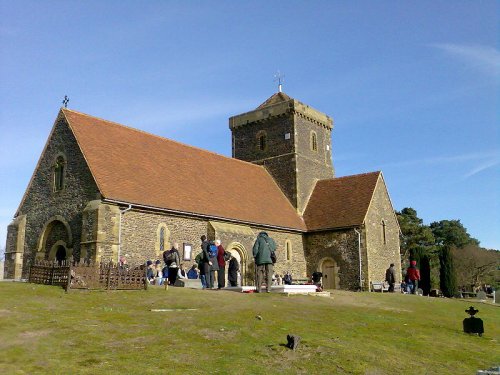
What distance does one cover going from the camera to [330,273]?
109 feet

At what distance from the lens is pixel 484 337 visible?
1386cm

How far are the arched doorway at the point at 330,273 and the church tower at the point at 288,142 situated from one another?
446 cm

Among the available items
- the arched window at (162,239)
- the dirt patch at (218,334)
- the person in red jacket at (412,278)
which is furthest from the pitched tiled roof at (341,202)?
the dirt patch at (218,334)

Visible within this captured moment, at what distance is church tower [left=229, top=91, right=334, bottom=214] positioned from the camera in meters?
37.7

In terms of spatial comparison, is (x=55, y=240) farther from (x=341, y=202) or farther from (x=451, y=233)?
(x=451, y=233)

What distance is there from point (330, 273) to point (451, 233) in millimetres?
58188

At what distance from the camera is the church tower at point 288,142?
124 feet

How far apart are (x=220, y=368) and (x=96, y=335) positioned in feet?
10.0

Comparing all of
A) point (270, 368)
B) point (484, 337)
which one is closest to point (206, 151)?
point (484, 337)

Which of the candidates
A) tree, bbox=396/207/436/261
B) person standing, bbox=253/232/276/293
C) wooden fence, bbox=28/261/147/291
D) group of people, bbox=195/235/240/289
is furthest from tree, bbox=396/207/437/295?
wooden fence, bbox=28/261/147/291

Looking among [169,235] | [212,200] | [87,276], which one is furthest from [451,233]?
[87,276]

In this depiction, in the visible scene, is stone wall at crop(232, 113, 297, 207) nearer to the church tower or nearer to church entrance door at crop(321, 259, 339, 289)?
the church tower

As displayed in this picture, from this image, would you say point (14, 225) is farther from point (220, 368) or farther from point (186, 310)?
point (220, 368)

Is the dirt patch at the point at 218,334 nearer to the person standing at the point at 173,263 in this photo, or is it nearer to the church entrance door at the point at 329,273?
the person standing at the point at 173,263
